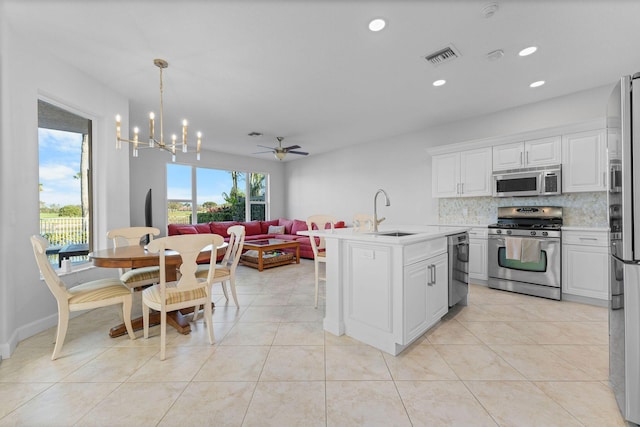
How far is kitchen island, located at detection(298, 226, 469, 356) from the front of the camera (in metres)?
2.04

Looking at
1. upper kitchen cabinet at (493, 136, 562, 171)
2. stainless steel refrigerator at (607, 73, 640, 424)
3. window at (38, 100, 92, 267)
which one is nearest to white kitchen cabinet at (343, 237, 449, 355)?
stainless steel refrigerator at (607, 73, 640, 424)

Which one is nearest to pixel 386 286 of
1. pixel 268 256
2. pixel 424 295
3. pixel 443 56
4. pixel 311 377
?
pixel 424 295

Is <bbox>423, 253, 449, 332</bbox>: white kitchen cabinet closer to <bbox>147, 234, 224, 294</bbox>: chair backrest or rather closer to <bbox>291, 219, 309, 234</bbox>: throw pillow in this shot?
<bbox>147, 234, 224, 294</bbox>: chair backrest

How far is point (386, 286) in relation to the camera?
6.84 ft

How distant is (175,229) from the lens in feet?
19.1

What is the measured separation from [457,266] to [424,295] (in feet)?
2.61

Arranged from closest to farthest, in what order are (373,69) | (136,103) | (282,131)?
(373,69) < (136,103) < (282,131)

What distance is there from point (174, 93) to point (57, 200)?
1.86m

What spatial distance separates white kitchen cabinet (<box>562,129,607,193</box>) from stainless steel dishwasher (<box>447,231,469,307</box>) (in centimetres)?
174

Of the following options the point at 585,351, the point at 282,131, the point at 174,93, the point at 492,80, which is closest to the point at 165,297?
the point at 174,93

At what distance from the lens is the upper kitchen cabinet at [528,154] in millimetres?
3434

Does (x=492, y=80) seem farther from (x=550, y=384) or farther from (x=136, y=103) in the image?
(x=136, y=103)

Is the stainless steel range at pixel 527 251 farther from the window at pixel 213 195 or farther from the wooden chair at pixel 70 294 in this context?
the window at pixel 213 195

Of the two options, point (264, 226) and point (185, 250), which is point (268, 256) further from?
point (185, 250)
